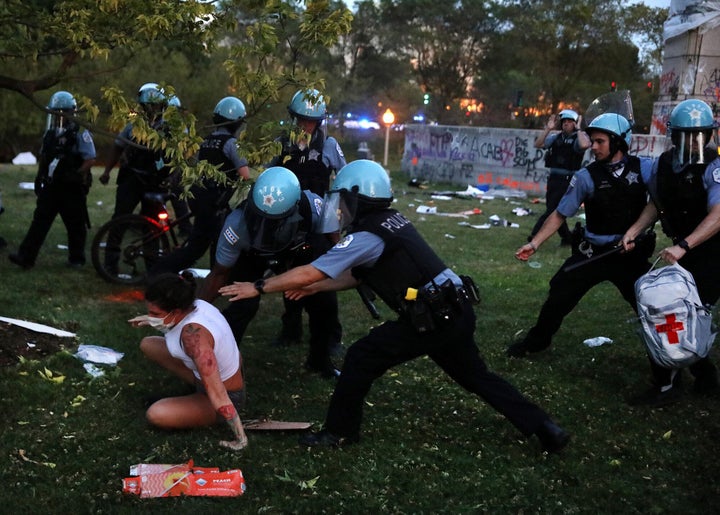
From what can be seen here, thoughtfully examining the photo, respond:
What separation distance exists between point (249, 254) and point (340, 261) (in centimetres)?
139

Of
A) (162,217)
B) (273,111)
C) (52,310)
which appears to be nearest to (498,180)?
(273,111)

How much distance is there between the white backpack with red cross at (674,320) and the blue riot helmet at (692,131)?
0.74 metres

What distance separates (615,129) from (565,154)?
18.6 ft

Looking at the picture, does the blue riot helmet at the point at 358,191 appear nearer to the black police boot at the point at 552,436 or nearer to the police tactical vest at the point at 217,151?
the black police boot at the point at 552,436

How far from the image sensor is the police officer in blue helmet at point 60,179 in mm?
8453

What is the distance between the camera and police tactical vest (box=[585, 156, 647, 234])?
18.1 ft

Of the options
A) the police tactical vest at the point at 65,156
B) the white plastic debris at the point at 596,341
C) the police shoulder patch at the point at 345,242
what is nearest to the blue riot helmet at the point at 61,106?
the police tactical vest at the point at 65,156

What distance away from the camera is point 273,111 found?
27.1 metres

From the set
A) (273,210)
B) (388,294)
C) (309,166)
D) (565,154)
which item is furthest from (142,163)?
(565,154)

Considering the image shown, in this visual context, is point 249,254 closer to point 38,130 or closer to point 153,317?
point 153,317

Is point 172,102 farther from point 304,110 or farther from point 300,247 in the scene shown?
point 300,247

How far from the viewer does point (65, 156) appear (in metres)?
8.42

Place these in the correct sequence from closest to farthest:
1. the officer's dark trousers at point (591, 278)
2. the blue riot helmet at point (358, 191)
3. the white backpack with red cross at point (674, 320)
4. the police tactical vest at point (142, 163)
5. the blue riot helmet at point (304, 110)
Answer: the blue riot helmet at point (358, 191) < the white backpack with red cross at point (674, 320) < the officer's dark trousers at point (591, 278) < the blue riot helmet at point (304, 110) < the police tactical vest at point (142, 163)

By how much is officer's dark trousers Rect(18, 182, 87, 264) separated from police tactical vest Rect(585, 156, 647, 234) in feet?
18.1
